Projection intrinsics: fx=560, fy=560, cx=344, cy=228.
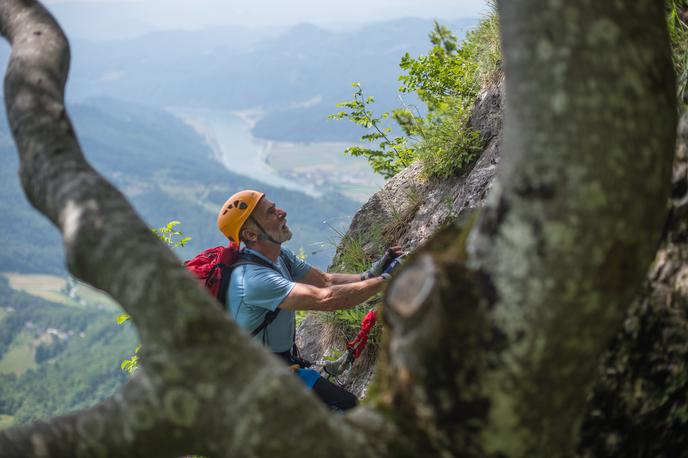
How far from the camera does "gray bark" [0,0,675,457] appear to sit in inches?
71.1

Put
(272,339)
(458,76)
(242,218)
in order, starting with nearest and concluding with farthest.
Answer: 1. (272,339)
2. (242,218)
3. (458,76)

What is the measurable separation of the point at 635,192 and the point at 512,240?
1.40 ft

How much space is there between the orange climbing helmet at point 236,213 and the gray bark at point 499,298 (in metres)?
3.40

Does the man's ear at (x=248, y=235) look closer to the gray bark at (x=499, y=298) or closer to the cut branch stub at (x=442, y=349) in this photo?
the gray bark at (x=499, y=298)

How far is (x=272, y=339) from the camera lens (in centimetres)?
517

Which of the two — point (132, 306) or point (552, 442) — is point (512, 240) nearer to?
point (552, 442)

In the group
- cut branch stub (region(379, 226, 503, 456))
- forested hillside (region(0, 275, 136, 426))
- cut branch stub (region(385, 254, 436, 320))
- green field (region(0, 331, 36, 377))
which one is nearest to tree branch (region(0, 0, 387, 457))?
cut branch stub (region(379, 226, 503, 456))

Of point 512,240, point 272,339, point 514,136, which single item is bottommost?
point 272,339

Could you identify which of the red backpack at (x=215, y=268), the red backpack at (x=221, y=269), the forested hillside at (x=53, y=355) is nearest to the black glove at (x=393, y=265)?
the red backpack at (x=221, y=269)

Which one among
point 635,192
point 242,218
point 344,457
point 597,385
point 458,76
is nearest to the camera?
point 635,192

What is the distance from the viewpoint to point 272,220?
5.59 m

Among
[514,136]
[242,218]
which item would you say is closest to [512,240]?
[514,136]

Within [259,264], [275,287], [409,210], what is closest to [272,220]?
[259,264]

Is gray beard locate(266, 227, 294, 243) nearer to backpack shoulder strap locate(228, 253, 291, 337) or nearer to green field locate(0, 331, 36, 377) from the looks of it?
backpack shoulder strap locate(228, 253, 291, 337)
